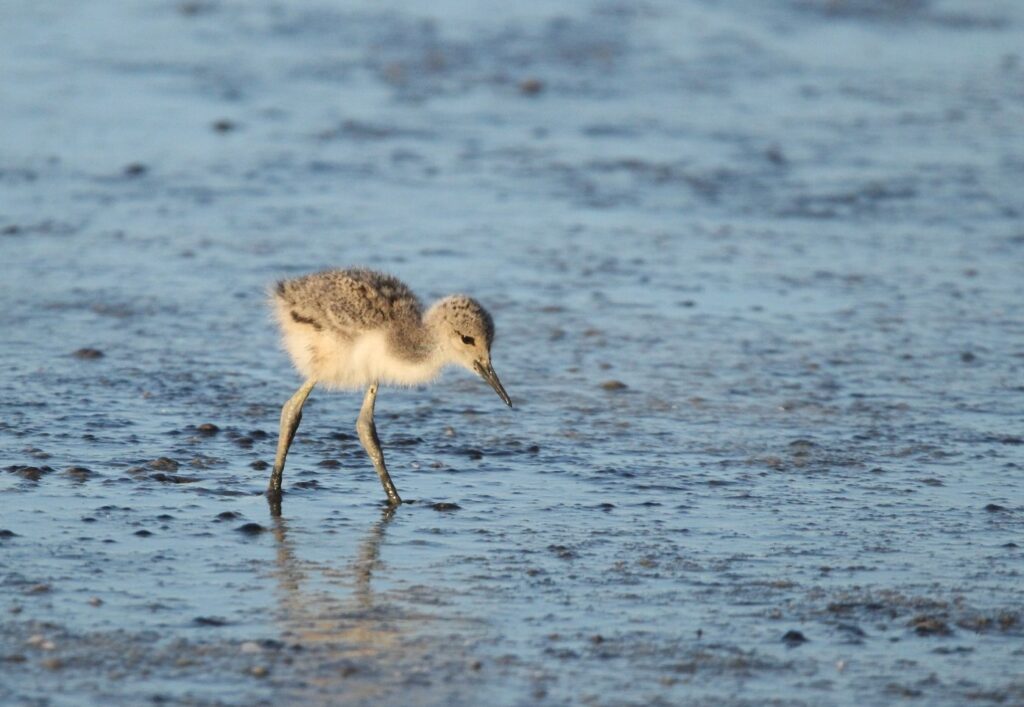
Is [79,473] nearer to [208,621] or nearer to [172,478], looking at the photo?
[172,478]

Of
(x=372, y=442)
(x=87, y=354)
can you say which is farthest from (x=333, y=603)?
(x=87, y=354)

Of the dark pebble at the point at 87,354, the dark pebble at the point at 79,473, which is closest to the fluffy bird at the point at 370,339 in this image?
the dark pebble at the point at 79,473

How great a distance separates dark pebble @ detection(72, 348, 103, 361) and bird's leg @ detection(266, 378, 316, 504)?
1684 mm

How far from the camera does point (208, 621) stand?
5012 mm

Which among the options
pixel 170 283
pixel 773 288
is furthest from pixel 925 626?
pixel 170 283

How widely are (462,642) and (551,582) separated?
0.58 m

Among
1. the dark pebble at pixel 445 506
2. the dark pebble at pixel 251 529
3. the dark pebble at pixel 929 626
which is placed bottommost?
the dark pebble at pixel 445 506

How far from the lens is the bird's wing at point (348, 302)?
6430 millimetres

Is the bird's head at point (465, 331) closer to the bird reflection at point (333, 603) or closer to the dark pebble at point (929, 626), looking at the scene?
the bird reflection at point (333, 603)

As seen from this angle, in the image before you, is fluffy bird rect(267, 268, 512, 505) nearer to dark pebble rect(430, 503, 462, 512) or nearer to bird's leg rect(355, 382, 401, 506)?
bird's leg rect(355, 382, 401, 506)

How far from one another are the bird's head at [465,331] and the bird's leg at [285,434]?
52 centimetres

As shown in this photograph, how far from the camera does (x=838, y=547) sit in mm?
5887

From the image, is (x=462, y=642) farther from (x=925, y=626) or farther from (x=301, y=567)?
(x=925, y=626)

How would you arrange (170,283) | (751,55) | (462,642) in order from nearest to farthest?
(462,642)
(170,283)
(751,55)
